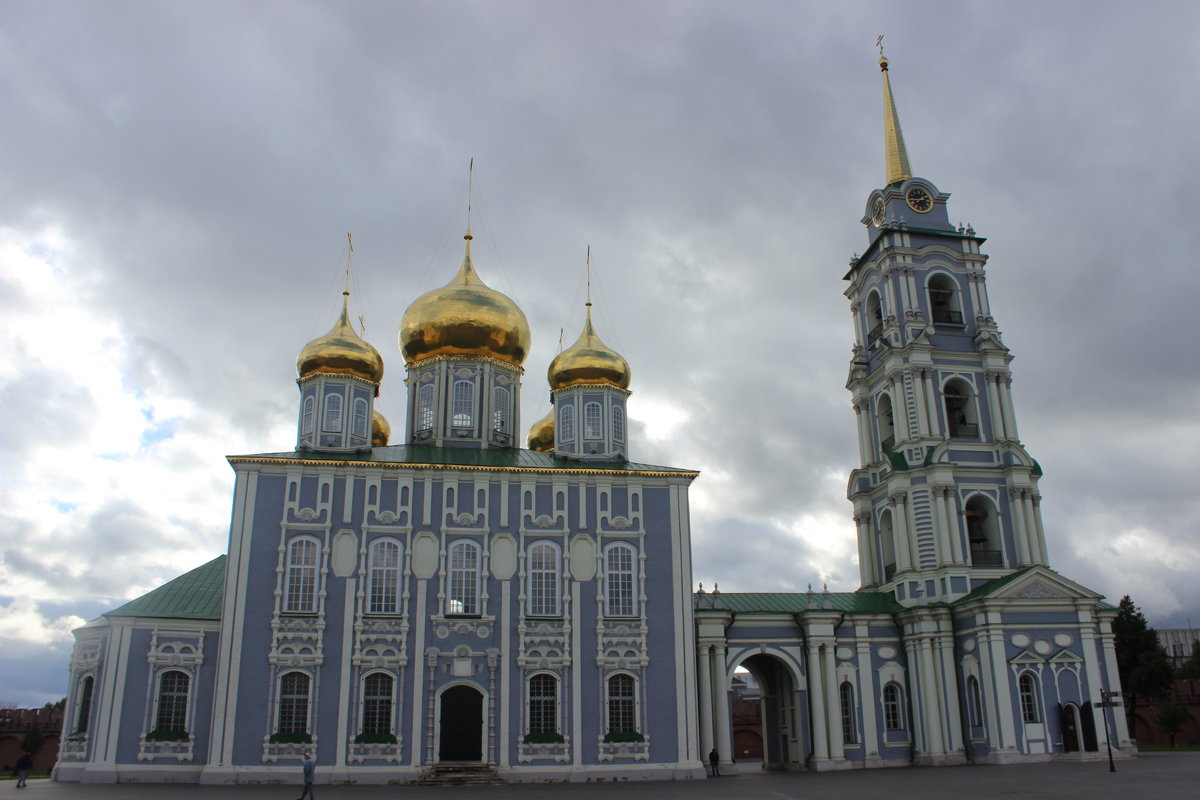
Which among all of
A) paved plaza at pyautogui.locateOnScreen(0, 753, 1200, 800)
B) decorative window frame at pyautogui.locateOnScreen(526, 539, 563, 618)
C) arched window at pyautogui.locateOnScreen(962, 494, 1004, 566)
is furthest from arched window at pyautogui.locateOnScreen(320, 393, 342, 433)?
arched window at pyautogui.locateOnScreen(962, 494, 1004, 566)

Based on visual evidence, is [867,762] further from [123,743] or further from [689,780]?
[123,743]

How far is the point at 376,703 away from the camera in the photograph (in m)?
28.8

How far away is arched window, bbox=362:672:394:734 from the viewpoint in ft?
93.9

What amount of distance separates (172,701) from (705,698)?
16.6 meters

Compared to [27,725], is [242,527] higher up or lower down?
higher up

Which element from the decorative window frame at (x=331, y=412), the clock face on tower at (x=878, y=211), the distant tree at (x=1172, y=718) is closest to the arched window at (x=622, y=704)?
the decorative window frame at (x=331, y=412)

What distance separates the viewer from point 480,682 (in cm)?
2944

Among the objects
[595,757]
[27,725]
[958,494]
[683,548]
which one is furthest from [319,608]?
[27,725]

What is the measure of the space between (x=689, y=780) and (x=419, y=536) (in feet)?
36.9

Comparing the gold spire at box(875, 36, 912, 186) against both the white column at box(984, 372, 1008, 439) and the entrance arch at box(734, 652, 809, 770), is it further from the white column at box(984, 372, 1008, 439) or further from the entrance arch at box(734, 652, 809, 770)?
the entrance arch at box(734, 652, 809, 770)

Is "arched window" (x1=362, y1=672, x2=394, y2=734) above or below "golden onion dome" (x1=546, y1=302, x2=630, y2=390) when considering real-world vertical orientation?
below

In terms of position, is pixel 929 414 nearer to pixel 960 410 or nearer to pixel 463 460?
pixel 960 410

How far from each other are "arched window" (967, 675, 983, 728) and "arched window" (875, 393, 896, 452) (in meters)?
9.88

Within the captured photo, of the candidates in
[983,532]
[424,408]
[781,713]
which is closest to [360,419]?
[424,408]
